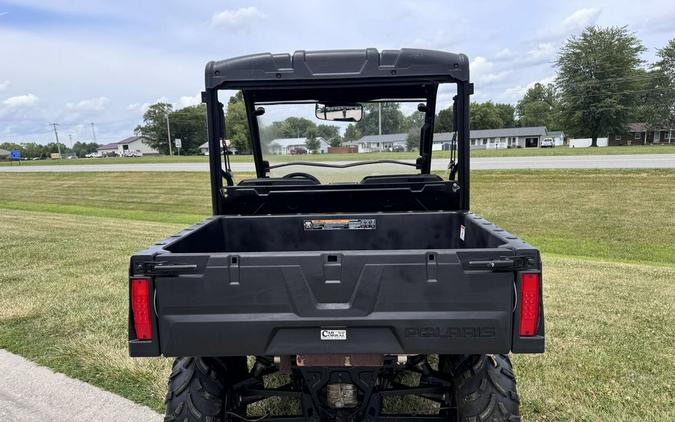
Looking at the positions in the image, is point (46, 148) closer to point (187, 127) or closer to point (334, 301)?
point (187, 127)

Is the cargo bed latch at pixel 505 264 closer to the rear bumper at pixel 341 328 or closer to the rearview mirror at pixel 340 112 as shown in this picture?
the rear bumper at pixel 341 328

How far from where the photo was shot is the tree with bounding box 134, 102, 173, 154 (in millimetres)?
81875

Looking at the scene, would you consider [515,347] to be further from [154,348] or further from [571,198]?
[571,198]

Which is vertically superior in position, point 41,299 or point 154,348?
point 154,348

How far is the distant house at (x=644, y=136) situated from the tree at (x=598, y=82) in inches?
342

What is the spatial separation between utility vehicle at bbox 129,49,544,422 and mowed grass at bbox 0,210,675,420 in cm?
97

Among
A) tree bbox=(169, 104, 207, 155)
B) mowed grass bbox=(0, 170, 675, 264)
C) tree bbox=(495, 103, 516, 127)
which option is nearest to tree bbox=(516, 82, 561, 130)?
tree bbox=(495, 103, 516, 127)

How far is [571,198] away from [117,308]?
511 inches

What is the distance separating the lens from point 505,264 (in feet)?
6.70

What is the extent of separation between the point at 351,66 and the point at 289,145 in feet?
5.05

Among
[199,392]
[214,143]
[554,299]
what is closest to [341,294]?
[199,392]

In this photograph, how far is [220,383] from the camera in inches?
104

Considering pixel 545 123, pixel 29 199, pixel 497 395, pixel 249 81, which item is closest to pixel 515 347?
pixel 497 395

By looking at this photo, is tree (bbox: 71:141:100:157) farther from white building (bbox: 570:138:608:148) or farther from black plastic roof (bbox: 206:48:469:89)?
black plastic roof (bbox: 206:48:469:89)
